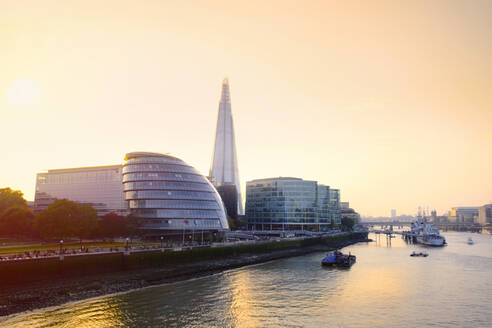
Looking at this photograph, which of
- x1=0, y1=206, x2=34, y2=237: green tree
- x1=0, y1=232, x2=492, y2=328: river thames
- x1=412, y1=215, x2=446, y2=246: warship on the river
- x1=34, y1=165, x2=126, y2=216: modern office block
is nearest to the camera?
x1=0, y1=232, x2=492, y2=328: river thames

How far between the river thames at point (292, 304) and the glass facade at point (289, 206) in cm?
10624

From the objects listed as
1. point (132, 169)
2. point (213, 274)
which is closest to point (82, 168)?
point (132, 169)

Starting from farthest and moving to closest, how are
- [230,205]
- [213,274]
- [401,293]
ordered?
[230,205], [213,274], [401,293]

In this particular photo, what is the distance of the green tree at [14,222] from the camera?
69.8m

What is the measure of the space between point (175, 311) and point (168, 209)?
5662 cm

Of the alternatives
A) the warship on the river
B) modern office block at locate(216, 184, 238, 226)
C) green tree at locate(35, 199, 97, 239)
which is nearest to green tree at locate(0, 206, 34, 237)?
green tree at locate(35, 199, 97, 239)

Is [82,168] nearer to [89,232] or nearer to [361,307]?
[89,232]

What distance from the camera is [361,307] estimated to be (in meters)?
38.8

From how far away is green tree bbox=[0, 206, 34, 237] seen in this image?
69812 mm

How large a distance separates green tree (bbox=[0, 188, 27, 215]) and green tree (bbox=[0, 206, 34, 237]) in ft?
15.7

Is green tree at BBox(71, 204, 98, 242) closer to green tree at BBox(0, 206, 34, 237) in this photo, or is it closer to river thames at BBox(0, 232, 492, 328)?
green tree at BBox(0, 206, 34, 237)

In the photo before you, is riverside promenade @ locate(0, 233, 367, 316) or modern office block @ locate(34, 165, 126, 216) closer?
riverside promenade @ locate(0, 233, 367, 316)

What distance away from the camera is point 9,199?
8069cm

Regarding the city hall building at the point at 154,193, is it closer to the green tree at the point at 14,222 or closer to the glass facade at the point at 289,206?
the green tree at the point at 14,222
